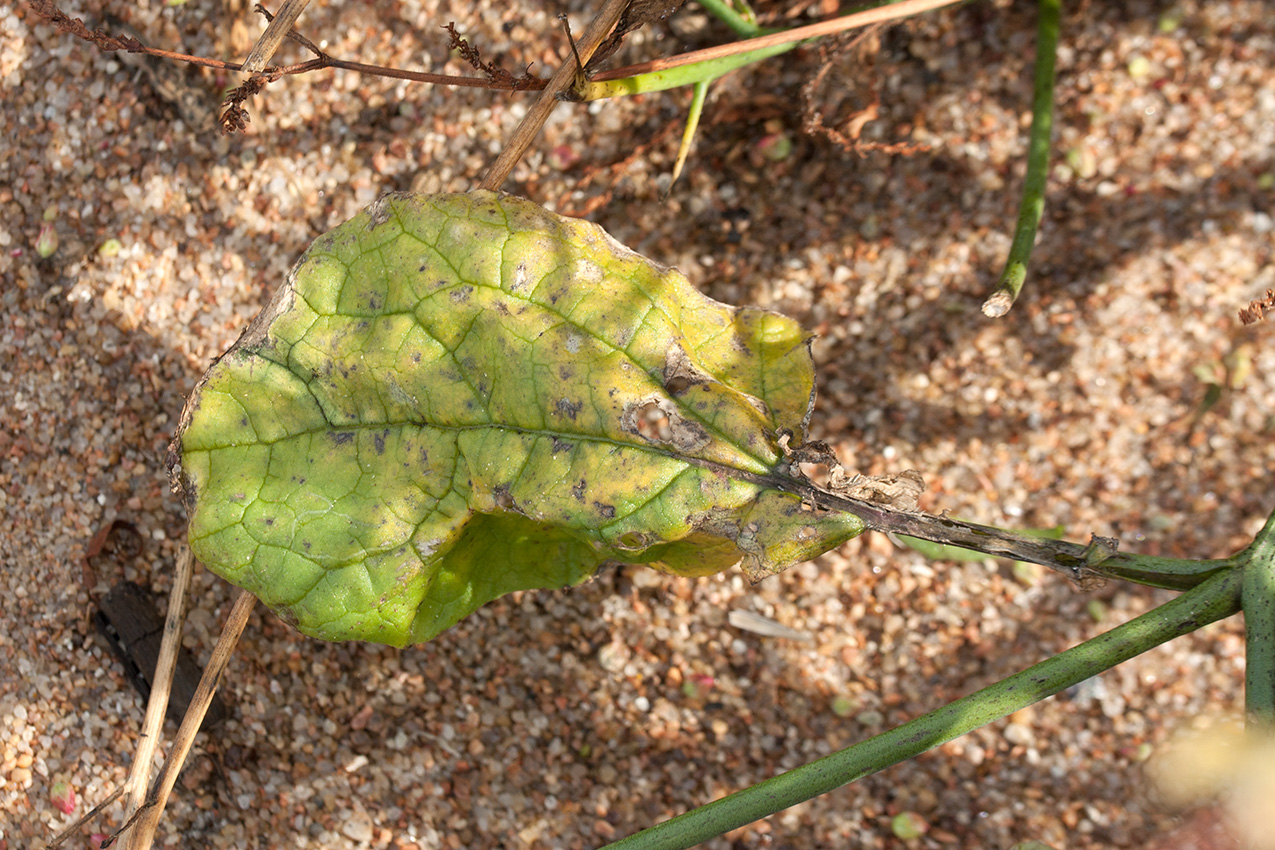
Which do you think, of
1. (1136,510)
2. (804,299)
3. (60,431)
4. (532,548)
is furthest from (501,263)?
(1136,510)

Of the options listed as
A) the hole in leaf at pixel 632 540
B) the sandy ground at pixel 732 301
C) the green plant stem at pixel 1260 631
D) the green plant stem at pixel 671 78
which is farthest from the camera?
the sandy ground at pixel 732 301

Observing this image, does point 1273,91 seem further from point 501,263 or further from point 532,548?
point 532,548

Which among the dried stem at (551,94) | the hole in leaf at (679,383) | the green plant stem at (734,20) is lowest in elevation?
the hole in leaf at (679,383)

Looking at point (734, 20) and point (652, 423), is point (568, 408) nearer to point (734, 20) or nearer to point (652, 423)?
point (652, 423)

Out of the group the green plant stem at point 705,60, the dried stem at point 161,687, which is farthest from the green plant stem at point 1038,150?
the dried stem at point 161,687

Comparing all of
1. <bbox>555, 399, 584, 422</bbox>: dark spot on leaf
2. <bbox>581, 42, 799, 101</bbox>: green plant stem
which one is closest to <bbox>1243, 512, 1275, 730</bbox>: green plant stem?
<bbox>555, 399, 584, 422</bbox>: dark spot on leaf

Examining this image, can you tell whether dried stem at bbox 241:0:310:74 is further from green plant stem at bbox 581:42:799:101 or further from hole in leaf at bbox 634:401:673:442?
hole in leaf at bbox 634:401:673:442

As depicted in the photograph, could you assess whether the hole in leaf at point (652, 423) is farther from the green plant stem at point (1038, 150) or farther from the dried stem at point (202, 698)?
the dried stem at point (202, 698)
